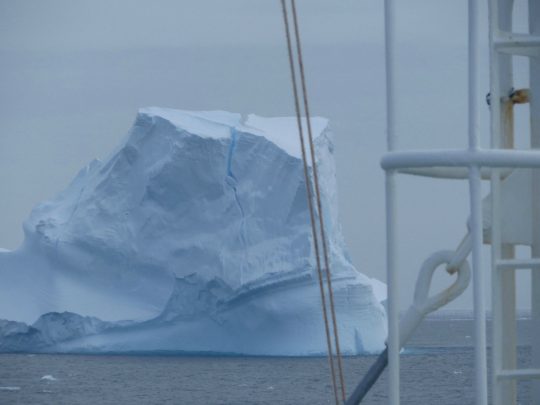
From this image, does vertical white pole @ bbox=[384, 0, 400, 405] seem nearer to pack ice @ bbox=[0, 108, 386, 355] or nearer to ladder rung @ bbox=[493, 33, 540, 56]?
ladder rung @ bbox=[493, 33, 540, 56]

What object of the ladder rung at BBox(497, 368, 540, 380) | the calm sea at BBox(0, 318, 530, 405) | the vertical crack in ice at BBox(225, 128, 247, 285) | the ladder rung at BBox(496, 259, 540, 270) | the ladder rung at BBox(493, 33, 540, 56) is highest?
the vertical crack in ice at BBox(225, 128, 247, 285)

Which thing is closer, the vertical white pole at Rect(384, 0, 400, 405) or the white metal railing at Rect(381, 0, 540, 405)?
the white metal railing at Rect(381, 0, 540, 405)

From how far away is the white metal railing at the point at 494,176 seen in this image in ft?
7.22

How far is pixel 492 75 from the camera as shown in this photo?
8.13ft

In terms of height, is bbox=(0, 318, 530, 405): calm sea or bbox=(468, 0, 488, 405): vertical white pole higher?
bbox=(468, 0, 488, 405): vertical white pole

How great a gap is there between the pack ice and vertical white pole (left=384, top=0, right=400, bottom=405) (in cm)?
1587

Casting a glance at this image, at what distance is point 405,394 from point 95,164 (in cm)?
714

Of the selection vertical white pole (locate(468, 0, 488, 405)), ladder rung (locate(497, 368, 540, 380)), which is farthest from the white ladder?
vertical white pole (locate(468, 0, 488, 405))

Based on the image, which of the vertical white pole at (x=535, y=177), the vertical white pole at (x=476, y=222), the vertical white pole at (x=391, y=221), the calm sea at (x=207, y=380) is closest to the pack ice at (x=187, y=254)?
the calm sea at (x=207, y=380)

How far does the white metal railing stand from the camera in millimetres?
2199

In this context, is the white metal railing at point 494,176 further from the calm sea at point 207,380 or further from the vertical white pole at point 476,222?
the calm sea at point 207,380

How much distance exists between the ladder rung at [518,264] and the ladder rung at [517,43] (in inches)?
18.9

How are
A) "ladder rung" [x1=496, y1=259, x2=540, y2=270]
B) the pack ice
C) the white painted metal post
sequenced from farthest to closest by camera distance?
1. the pack ice
2. the white painted metal post
3. "ladder rung" [x1=496, y1=259, x2=540, y2=270]

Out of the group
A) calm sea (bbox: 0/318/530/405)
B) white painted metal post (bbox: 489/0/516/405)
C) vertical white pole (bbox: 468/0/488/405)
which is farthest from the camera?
calm sea (bbox: 0/318/530/405)
